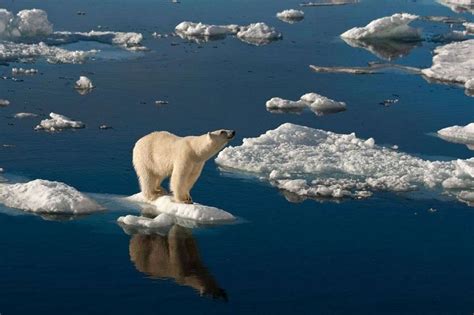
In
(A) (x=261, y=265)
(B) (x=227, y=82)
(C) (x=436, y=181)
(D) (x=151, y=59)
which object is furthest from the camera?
(D) (x=151, y=59)

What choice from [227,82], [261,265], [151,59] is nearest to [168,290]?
[261,265]

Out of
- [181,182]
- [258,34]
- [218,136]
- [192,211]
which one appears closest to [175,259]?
[192,211]

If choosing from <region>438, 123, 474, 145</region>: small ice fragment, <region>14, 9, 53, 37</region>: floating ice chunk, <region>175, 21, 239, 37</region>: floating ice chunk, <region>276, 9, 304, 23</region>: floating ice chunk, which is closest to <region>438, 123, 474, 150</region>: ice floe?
<region>438, 123, 474, 145</region>: small ice fragment

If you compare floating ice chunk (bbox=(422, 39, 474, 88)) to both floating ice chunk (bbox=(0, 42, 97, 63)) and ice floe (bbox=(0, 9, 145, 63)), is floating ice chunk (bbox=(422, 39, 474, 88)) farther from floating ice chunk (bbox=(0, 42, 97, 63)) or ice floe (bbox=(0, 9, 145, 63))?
floating ice chunk (bbox=(0, 42, 97, 63))

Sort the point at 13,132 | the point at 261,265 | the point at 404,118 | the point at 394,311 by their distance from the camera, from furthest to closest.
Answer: the point at 404,118, the point at 13,132, the point at 261,265, the point at 394,311

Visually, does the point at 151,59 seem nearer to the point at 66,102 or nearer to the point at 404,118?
the point at 66,102

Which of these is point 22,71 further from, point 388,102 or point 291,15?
point 291,15
